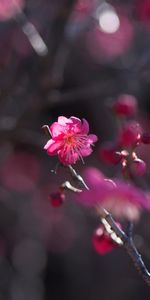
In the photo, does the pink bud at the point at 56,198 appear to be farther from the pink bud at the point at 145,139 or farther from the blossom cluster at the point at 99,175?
the pink bud at the point at 145,139

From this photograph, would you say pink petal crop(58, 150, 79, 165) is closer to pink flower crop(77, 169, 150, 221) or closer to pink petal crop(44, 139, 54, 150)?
pink petal crop(44, 139, 54, 150)

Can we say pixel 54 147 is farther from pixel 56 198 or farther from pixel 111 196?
pixel 111 196

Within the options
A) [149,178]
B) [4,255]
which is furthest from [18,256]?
[149,178]

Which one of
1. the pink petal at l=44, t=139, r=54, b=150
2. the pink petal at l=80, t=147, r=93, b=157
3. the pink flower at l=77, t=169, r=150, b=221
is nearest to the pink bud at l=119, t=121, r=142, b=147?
the pink petal at l=80, t=147, r=93, b=157

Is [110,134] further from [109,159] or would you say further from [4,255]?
[109,159]

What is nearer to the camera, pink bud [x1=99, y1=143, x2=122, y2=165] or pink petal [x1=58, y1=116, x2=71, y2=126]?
pink petal [x1=58, y1=116, x2=71, y2=126]

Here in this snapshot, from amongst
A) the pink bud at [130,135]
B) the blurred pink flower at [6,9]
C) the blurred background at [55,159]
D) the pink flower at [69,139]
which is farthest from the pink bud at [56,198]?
the blurred pink flower at [6,9]
